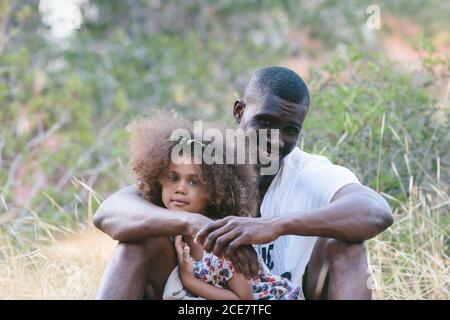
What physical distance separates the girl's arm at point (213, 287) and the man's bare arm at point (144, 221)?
13 centimetres

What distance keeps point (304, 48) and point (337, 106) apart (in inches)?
232

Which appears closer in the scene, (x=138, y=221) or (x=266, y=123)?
(x=138, y=221)

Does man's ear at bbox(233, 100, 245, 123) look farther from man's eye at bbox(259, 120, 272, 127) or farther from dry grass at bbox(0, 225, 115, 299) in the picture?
dry grass at bbox(0, 225, 115, 299)

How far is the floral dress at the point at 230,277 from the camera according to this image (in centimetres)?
289

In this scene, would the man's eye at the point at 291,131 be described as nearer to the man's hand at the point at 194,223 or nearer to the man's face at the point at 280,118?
the man's face at the point at 280,118

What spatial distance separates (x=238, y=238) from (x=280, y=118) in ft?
2.58

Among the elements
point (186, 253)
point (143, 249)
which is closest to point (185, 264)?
point (186, 253)

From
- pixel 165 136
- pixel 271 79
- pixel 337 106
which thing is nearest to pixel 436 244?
pixel 337 106

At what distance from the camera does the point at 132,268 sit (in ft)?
9.25

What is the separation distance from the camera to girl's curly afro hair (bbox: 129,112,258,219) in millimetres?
3131

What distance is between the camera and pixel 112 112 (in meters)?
8.34

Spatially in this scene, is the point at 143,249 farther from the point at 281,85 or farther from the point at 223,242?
the point at 281,85
